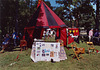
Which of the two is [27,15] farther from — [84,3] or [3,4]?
[84,3]

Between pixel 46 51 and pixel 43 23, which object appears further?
pixel 43 23

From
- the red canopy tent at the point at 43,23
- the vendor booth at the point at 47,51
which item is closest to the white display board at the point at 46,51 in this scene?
the vendor booth at the point at 47,51

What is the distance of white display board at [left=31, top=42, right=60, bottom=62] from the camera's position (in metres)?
5.88

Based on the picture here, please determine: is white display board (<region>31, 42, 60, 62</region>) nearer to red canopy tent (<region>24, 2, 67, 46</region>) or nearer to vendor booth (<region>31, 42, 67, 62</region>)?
vendor booth (<region>31, 42, 67, 62</region>)

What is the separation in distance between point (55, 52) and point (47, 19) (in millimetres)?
5116

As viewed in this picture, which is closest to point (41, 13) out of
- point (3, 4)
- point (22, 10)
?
point (3, 4)

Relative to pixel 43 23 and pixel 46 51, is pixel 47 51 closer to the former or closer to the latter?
pixel 46 51

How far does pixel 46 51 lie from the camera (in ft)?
19.5

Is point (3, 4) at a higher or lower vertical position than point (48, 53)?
higher

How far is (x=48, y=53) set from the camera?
5.98m

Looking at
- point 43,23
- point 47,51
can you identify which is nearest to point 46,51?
point 47,51

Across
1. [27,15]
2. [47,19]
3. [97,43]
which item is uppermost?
[27,15]

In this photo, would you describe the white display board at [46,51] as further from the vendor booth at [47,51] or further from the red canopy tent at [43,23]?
the red canopy tent at [43,23]

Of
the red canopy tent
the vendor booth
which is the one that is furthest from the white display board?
the red canopy tent
